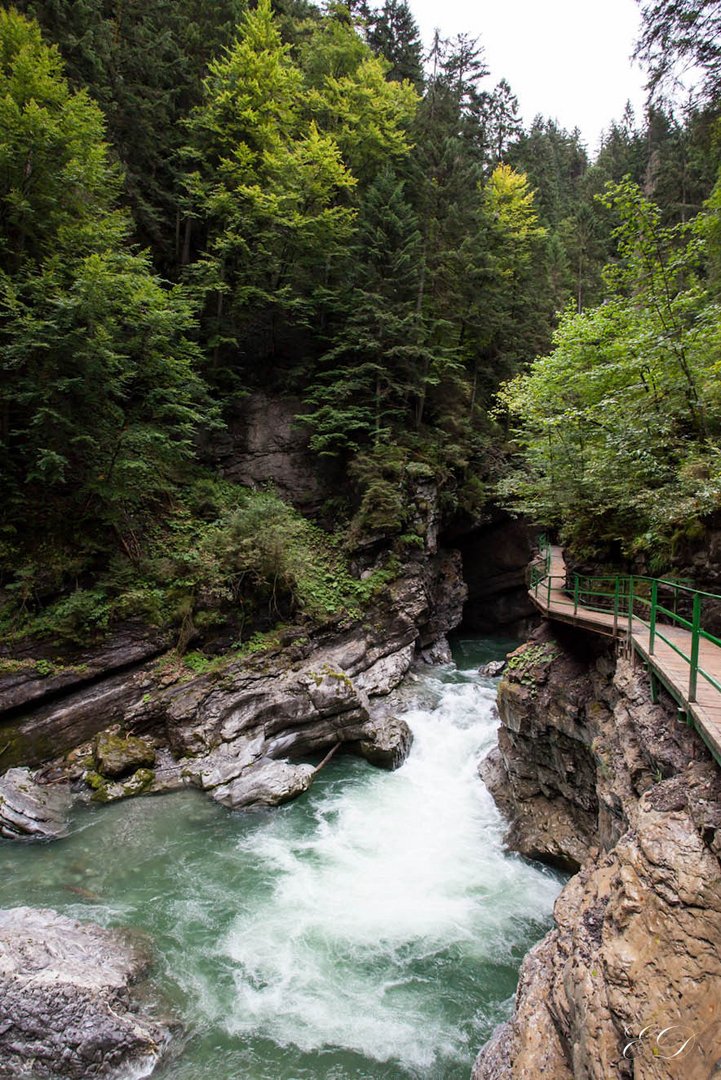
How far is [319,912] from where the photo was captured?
739 cm

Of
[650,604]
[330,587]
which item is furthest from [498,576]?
[650,604]

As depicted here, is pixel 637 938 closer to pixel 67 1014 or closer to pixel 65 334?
pixel 67 1014

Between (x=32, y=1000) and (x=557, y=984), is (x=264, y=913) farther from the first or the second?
(x=557, y=984)

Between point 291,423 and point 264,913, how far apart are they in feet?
48.1

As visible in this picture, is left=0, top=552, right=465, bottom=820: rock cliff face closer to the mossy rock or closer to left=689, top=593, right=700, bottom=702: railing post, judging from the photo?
the mossy rock

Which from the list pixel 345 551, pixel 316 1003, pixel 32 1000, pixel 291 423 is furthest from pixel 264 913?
pixel 291 423

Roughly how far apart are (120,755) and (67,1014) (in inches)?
218

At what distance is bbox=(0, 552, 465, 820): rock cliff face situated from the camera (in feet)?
32.8

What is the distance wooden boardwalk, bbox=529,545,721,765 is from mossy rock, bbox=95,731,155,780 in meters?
8.88

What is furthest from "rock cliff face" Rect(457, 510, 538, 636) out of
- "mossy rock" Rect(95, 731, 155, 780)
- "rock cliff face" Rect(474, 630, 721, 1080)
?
"rock cliff face" Rect(474, 630, 721, 1080)

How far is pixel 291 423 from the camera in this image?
18266 mm

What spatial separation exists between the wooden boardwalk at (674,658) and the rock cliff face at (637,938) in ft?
1.21

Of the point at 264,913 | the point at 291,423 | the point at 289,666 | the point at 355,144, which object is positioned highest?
the point at 355,144

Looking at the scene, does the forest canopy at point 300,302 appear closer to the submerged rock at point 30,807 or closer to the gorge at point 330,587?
the gorge at point 330,587
